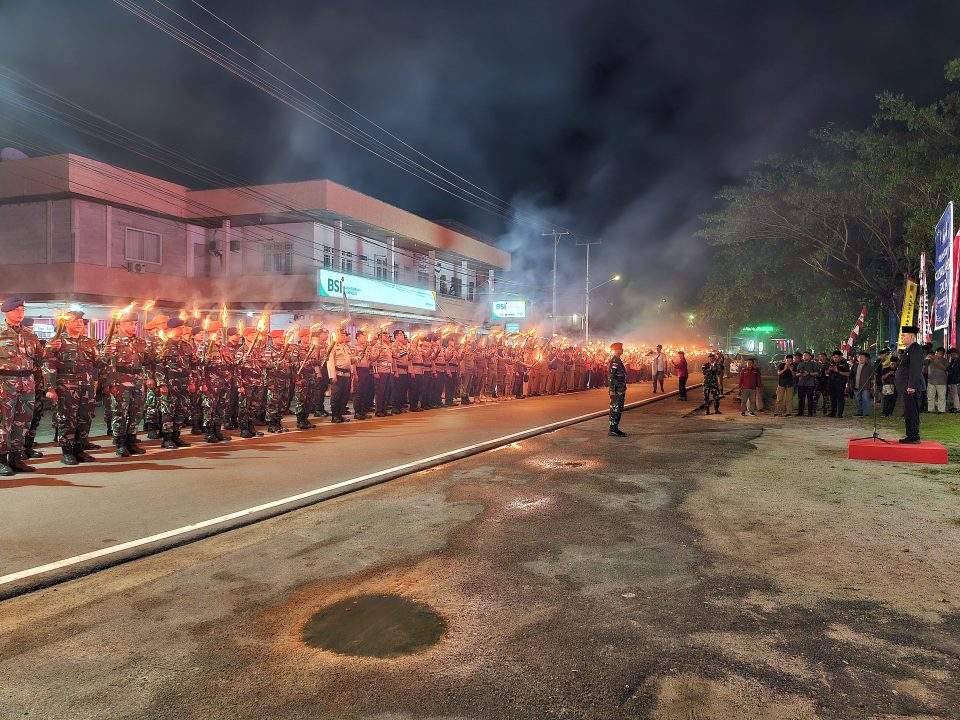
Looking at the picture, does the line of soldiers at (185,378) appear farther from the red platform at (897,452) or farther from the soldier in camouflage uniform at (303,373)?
the red platform at (897,452)

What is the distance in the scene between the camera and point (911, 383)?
10.4m

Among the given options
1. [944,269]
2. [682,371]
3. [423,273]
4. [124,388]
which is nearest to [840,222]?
[682,371]

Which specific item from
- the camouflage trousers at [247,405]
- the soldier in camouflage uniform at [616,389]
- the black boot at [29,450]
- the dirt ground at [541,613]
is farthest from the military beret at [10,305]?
the soldier in camouflage uniform at [616,389]

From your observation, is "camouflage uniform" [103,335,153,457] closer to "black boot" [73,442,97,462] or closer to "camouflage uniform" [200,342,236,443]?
"black boot" [73,442,97,462]

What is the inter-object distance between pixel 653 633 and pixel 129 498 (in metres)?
5.68

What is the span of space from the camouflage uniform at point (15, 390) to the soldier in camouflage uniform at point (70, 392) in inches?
15.7

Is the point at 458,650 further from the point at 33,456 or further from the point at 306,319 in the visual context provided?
the point at 306,319

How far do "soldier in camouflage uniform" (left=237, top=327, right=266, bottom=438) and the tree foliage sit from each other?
19.3 m

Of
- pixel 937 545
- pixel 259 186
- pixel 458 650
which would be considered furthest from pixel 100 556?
pixel 259 186

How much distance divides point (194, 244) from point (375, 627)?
31206 mm

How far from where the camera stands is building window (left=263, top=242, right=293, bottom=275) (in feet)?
102

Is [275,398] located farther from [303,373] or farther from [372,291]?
[372,291]

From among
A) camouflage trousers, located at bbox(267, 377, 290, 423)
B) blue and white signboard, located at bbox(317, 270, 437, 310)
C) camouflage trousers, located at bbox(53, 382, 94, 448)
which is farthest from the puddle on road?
blue and white signboard, located at bbox(317, 270, 437, 310)

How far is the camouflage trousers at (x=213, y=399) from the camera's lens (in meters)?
10.9
